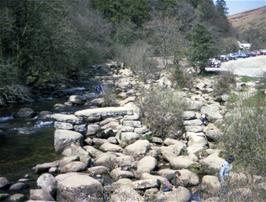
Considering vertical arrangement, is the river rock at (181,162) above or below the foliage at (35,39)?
below

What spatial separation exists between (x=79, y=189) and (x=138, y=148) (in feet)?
14.2

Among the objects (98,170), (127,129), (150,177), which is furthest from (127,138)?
(150,177)

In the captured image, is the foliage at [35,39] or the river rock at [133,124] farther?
the foliage at [35,39]

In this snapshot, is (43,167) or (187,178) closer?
(187,178)

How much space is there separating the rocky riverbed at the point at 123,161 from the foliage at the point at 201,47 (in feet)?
70.0

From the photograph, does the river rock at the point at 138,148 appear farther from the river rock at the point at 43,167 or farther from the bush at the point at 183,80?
the bush at the point at 183,80

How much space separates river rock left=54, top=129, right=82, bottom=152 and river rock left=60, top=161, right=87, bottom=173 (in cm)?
217

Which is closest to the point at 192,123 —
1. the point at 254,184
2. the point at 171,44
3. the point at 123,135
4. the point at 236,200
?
the point at 123,135

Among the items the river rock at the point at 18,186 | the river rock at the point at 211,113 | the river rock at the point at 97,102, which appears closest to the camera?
the river rock at the point at 18,186

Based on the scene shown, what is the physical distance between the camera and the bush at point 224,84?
30703 mm

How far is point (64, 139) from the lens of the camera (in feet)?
52.4

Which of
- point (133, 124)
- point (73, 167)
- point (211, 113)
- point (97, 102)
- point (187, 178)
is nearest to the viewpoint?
point (187, 178)

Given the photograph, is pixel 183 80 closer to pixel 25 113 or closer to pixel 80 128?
pixel 25 113

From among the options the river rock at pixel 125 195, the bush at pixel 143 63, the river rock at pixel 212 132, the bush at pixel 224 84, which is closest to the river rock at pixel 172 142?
the river rock at pixel 212 132
